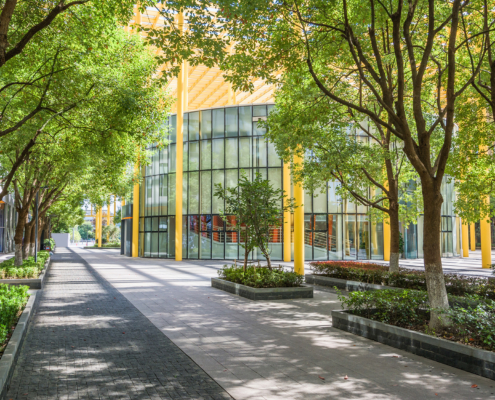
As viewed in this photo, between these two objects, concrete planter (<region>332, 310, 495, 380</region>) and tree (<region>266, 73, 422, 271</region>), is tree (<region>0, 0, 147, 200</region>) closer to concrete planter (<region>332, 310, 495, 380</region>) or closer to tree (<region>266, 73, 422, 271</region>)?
tree (<region>266, 73, 422, 271</region>)

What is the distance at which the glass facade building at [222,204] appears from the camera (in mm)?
29469

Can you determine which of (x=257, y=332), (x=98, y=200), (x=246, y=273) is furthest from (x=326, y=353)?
(x=98, y=200)

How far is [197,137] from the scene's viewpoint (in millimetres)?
31188

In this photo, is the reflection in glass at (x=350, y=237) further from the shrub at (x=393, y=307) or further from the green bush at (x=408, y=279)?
the shrub at (x=393, y=307)

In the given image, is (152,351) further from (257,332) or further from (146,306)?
(146,306)

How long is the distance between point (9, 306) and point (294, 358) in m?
5.34

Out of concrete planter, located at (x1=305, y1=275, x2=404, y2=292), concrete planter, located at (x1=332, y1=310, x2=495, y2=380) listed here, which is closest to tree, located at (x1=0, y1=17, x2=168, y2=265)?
concrete planter, located at (x1=332, y1=310, x2=495, y2=380)

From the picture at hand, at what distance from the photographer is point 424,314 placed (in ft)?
26.0

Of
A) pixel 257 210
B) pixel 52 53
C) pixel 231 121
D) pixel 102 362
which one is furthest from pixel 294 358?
pixel 231 121

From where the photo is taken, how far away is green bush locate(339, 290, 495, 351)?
6.16m

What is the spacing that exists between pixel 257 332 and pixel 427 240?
11.9 feet

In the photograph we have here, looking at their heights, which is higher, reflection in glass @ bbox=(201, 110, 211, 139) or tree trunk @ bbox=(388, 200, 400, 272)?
reflection in glass @ bbox=(201, 110, 211, 139)

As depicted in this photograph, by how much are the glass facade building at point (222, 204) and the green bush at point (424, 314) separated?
792 inches

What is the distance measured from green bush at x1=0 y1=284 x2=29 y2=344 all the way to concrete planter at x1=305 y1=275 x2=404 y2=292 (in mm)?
8888
